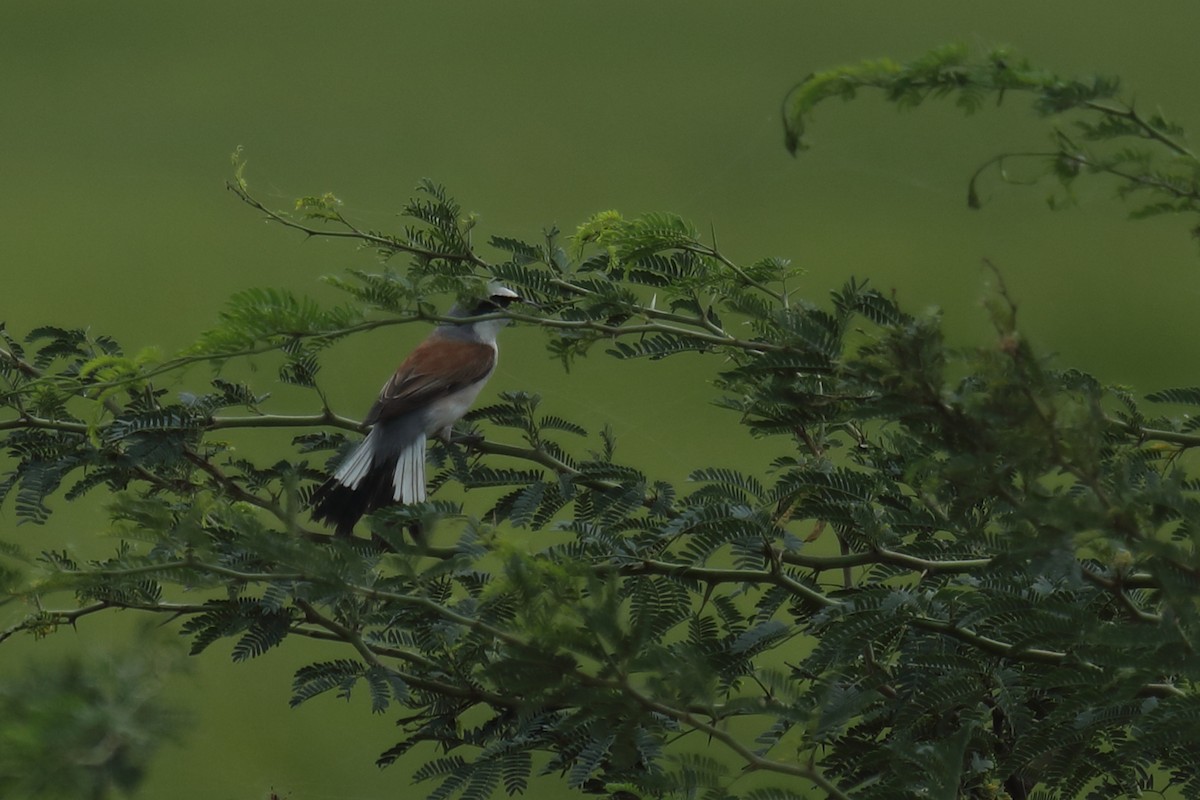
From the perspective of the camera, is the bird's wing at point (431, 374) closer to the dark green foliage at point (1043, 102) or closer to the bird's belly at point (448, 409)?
the bird's belly at point (448, 409)

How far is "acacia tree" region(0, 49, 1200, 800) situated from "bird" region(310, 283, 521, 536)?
0.40 feet

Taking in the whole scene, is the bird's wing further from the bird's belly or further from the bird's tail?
the bird's tail

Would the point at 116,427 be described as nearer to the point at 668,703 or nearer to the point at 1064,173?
the point at 668,703

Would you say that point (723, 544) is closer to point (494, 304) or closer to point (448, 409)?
point (494, 304)

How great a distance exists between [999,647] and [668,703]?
0.33 meters

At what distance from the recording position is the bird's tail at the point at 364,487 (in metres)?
1.42

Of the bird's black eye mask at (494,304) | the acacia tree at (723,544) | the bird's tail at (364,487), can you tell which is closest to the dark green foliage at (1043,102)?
the acacia tree at (723,544)

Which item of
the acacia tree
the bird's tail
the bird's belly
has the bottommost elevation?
the acacia tree

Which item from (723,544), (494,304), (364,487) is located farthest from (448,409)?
(723,544)

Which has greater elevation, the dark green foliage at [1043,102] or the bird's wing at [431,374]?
the bird's wing at [431,374]

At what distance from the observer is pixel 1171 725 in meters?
0.79

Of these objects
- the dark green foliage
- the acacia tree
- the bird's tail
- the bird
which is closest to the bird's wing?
the bird

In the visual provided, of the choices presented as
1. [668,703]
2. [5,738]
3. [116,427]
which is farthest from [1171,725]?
[116,427]

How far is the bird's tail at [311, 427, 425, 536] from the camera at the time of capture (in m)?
1.42
